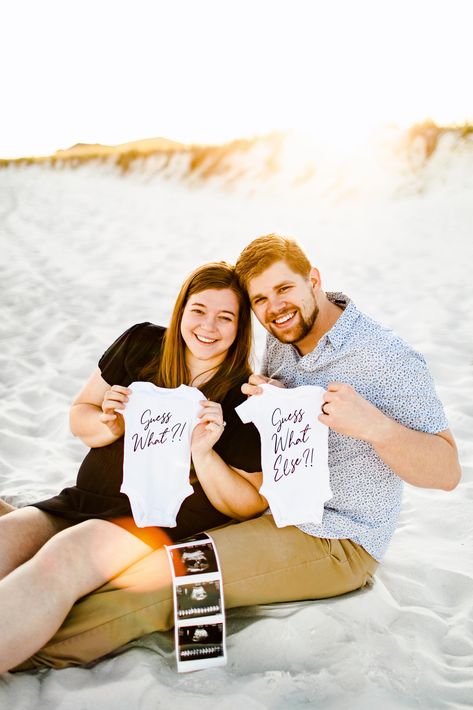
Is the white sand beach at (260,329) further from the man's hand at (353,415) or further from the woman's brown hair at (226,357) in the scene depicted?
the woman's brown hair at (226,357)

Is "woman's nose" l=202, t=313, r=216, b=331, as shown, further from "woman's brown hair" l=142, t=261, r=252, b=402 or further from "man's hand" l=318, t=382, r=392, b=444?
"man's hand" l=318, t=382, r=392, b=444

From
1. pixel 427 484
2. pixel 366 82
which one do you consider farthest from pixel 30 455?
pixel 366 82

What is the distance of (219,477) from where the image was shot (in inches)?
90.0

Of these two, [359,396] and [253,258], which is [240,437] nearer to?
[359,396]

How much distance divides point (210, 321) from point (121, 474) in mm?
677

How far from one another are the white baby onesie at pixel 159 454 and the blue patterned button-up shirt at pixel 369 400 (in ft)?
1.46

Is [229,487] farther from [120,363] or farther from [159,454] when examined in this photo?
[120,363]

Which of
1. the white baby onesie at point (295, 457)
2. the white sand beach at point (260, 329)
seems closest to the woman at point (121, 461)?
the white baby onesie at point (295, 457)

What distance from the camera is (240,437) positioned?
2.35 meters

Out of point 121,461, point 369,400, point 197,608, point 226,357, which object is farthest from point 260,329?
point 197,608

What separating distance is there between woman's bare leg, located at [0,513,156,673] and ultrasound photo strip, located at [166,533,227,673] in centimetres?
19

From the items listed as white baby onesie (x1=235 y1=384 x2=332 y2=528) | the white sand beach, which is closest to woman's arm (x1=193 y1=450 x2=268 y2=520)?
white baby onesie (x1=235 y1=384 x2=332 y2=528)

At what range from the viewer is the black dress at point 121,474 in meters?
2.34

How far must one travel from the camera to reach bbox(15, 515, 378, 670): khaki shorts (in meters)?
2.06
